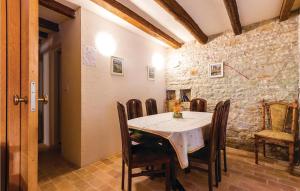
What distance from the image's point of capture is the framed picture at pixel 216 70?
3.51m

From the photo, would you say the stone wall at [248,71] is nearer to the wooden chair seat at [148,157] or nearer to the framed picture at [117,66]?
the framed picture at [117,66]

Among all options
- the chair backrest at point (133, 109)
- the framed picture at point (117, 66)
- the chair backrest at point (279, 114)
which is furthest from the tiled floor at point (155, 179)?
the framed picture at point (117, 66)

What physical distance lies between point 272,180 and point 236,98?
1641mm

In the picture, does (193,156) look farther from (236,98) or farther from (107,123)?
(236,98)

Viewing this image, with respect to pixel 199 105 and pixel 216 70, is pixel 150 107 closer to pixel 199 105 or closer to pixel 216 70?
pixel 199 105

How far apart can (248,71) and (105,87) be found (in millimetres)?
2770

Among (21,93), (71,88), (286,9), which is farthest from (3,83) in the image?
(286,9)

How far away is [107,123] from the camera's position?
284cm

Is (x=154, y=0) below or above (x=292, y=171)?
above

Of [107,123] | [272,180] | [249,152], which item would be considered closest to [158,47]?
[107,123]

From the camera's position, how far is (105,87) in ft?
9.19

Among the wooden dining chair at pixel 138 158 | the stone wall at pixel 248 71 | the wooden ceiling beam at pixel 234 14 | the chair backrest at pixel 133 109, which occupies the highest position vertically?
the wooden ceiling beam at pixel 234 14

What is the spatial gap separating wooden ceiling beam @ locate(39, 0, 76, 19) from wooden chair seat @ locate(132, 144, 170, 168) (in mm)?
2206

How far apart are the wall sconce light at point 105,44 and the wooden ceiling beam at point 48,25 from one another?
88 cm
